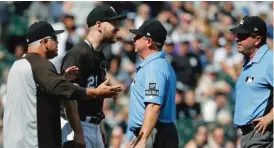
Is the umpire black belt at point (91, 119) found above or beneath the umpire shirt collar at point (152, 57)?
beneath

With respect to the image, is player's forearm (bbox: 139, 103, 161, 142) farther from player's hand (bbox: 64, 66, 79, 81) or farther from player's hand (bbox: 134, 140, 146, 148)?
player's hand (bbox: 64, 66, 79, 81)

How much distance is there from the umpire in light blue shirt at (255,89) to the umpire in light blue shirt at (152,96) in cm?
73

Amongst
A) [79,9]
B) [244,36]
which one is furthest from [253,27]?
[79,9]

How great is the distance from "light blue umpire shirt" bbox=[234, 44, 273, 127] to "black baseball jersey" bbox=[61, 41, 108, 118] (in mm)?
1520

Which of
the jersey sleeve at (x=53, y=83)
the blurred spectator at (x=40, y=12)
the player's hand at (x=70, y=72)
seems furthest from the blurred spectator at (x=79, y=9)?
the jersey sleeve at (x=53, y=83)

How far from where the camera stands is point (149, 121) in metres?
8.46

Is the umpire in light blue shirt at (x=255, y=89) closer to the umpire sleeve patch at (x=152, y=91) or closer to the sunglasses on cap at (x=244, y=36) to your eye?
the sunglasses on cap at (x=244, y=36)

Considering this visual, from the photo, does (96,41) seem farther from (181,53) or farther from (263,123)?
(181,53)

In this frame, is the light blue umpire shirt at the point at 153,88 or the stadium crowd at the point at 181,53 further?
the stadium crowd at the point at 181,53

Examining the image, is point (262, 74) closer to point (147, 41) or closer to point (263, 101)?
point (263, 101)

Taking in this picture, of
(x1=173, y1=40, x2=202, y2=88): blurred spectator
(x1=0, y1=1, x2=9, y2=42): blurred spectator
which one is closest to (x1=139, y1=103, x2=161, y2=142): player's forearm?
(x1=173, y1=40, x2=202, y2=88): blurred spectator

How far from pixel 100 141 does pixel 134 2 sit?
9.23 metres

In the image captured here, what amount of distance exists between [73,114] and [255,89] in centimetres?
187

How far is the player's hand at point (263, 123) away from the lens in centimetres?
829
